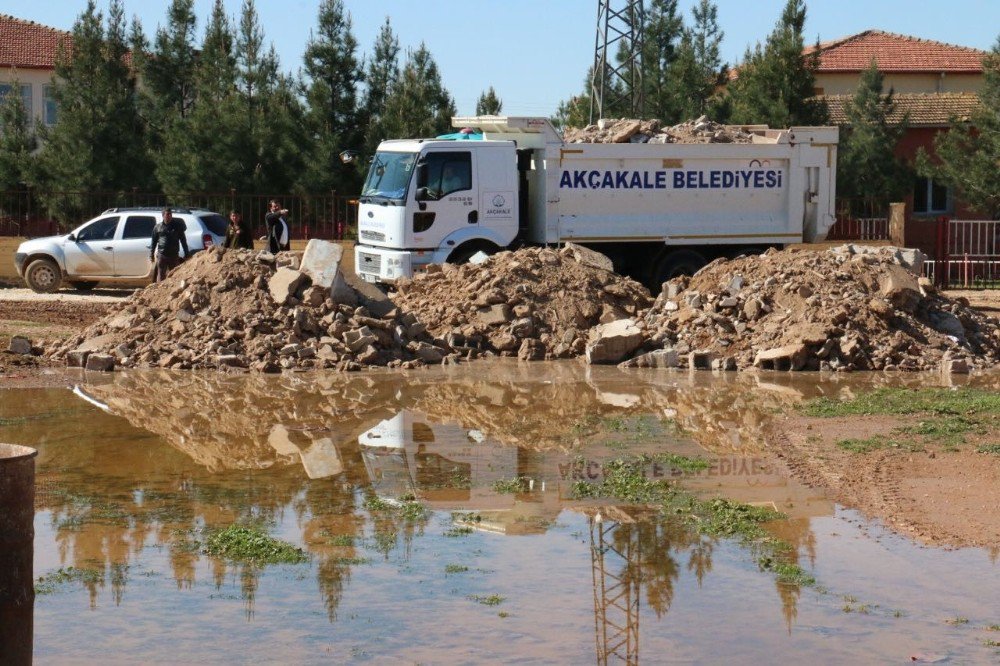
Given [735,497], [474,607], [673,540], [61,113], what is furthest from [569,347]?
[61,113]

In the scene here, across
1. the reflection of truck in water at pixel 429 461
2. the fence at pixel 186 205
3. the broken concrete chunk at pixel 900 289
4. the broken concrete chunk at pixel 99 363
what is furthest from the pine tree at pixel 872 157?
the reflection of truck in water at pixel 429 461

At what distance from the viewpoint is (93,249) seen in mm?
23109

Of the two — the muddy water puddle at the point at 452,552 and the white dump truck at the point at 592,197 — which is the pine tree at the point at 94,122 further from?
the muddy water puddle at the point at 452,552

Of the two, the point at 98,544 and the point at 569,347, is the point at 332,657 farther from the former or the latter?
the point at 569,347

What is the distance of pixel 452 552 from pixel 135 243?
653 inches

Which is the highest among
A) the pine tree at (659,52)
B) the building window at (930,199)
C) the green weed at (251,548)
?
the pine tree at (659,52)

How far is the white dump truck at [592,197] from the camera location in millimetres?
19703

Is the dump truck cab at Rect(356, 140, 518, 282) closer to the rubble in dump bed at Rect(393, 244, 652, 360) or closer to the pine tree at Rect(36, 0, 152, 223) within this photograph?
the rubble in dump bed at Rect(393, 244, 652, 360)

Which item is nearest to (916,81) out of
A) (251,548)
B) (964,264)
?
(964,264)

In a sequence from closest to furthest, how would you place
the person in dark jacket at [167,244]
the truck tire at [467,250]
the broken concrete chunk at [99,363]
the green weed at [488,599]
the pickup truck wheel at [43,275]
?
1. the green weed at [488,599]
2. the broken concrete chunk at [99,363]
3. the truck tire at [467,250]
4. the person in dark jacket at [167,244]
5. the pickup truck wheel at [43,275]

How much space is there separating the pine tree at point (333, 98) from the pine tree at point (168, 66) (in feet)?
13.3

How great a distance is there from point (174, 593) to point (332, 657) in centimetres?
132

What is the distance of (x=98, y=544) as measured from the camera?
7.87m

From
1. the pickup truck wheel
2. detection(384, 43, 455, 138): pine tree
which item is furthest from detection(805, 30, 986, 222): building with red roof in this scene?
the pickup truck wheel
